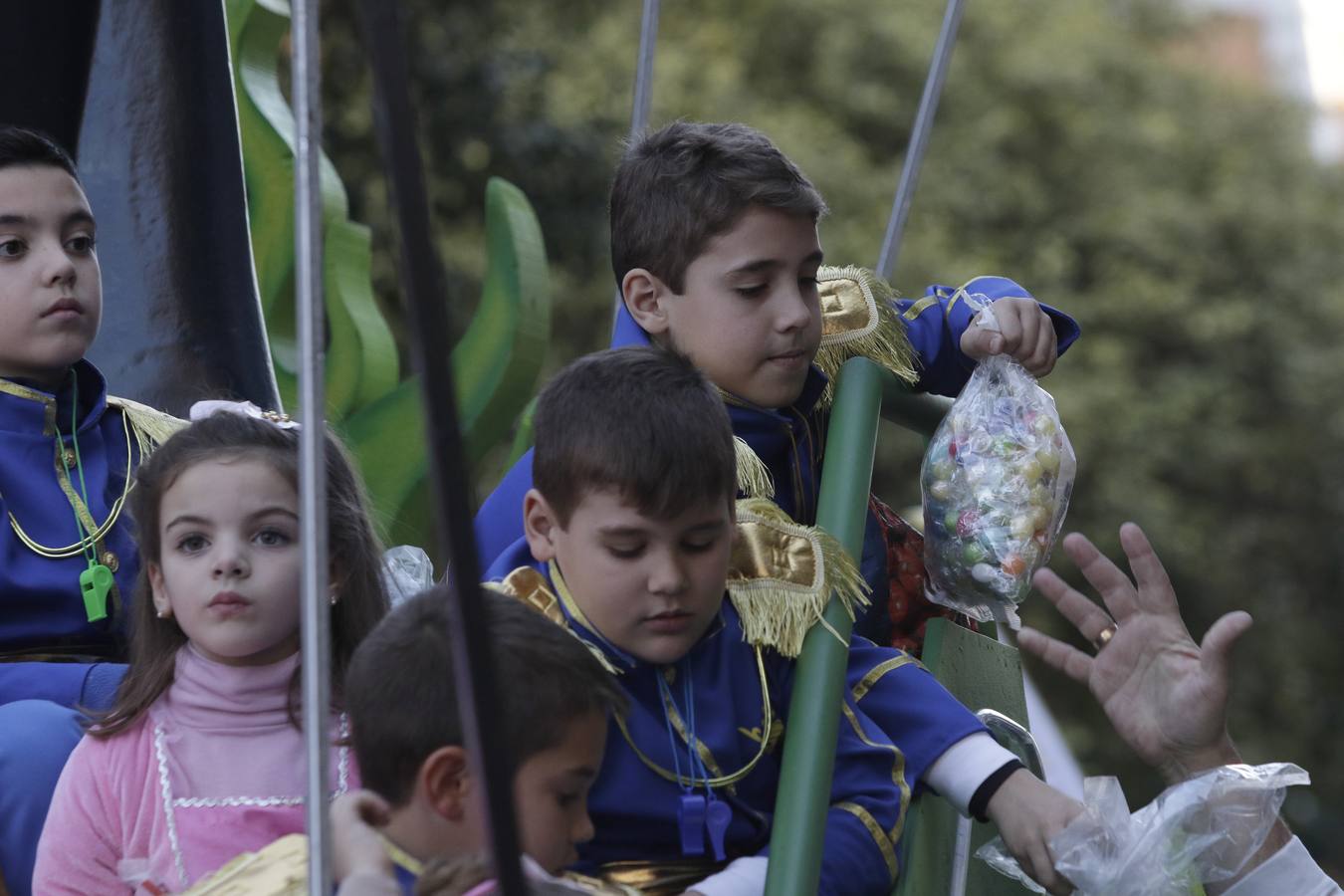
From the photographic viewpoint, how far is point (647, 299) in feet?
8.00

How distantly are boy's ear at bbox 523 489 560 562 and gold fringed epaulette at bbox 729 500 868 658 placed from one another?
7.4 inches

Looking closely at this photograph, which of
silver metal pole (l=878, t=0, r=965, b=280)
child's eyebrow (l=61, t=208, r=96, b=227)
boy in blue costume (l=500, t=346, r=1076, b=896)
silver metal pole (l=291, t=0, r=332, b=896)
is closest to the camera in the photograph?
silver metal pole (l=291, t=0, r=332, b=896)

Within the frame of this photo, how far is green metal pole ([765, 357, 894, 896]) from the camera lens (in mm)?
1778

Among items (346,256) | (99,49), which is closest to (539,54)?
(346,256)

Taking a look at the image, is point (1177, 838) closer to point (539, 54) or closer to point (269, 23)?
point (269, 23)

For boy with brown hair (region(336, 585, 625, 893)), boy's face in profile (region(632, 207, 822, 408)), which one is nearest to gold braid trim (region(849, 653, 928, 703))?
boy's face in profile (region(632, 207, 822, 408))

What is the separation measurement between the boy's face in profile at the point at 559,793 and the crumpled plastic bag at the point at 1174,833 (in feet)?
1.68

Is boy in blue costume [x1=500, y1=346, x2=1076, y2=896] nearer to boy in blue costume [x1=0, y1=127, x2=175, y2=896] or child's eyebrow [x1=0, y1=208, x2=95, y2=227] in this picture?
boy in blue costume [x1=0, y1=127, x2=175, y2=896]

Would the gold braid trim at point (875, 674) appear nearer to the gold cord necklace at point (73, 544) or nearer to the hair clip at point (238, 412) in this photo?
the hair clip at point (238, 412)

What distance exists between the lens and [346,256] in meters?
4.08

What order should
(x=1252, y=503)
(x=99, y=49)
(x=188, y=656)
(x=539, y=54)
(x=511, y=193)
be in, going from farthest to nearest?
1. (x=1252, y=503)
2. (x=539, y=54)
3. (x=511, y=193)
4. (x=99, y=49)
5. (x=188, y=656)

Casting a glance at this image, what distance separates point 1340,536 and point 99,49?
1051 cm

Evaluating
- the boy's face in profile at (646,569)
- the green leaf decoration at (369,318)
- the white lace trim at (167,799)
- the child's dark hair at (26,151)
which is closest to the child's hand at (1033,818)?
the boy's face in profile at (646,569)

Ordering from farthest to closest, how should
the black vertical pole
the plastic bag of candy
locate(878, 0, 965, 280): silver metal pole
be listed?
locate(878, 0, 965, 280): silver metal pole → the plastic bag of candy → the black vertical pole
